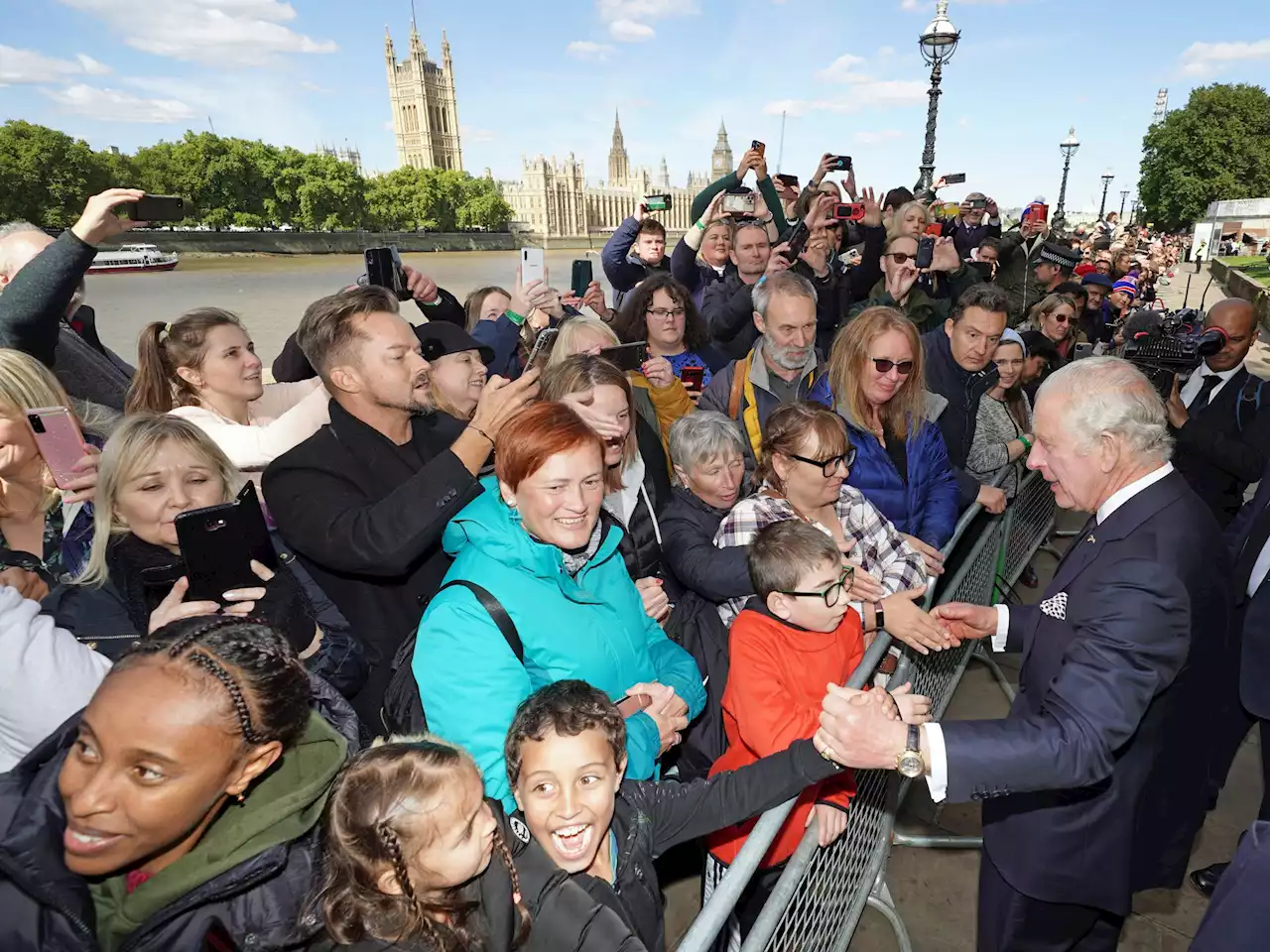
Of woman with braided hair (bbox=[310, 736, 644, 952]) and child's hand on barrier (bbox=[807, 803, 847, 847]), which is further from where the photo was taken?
child's hand on barrier (bbox=[807, 803, 847, 847])

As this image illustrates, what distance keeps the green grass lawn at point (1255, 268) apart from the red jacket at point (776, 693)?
2626cm

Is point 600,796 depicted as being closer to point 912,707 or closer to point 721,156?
point 912,707

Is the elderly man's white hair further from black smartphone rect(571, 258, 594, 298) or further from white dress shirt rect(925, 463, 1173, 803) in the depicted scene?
black smartphone rect(571, 258, 594, 298)

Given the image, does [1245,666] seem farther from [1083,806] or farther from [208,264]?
[208,264]

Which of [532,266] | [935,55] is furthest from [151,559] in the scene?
[935,55]

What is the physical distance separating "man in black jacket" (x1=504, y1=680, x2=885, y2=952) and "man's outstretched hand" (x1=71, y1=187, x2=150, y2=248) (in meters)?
2.82

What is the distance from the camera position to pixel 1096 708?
1630mm

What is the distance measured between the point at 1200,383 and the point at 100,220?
6.04 meters

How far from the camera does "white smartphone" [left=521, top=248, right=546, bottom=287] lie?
4.10 metres

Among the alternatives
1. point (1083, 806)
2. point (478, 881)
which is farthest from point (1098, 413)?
point (478, 881)

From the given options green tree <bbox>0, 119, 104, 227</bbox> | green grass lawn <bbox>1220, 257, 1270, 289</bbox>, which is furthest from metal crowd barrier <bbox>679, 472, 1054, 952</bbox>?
green tree <bbox>0, 119, 104, 227</bbox>

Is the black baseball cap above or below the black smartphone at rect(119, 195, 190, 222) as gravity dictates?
below

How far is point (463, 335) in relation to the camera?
3049 millimetres

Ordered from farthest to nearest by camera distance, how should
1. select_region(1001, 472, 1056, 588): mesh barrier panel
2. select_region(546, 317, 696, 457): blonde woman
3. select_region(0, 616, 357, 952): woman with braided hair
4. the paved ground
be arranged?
1. select_region(1001, 472, 1056, 588): mesh barrier panel
2. select_region(546, 317, 696, 457): blonde woman
3. the paved ground
4. select_region(0, 616, 357, 952): woman with braided hair
